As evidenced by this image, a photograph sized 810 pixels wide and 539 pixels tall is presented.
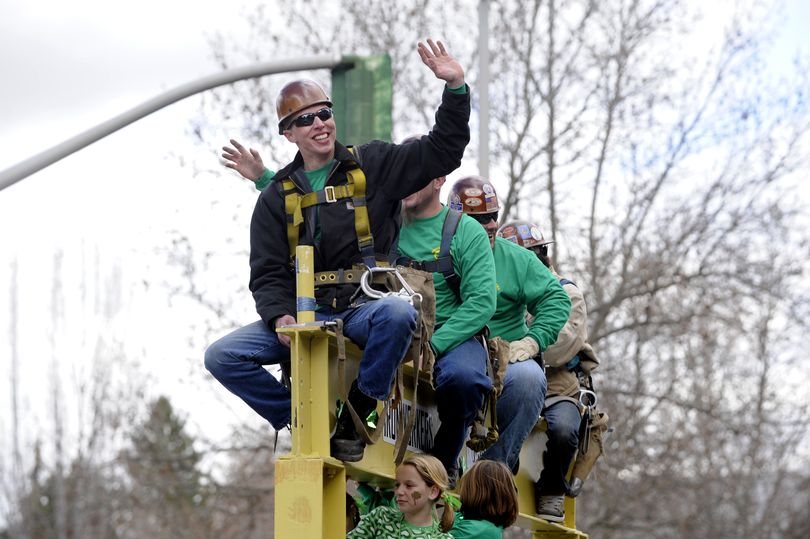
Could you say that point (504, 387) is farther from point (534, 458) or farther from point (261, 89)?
point (261, 89)

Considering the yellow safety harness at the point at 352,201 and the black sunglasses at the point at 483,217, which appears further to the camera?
the black sunglasses at the point at 483,217

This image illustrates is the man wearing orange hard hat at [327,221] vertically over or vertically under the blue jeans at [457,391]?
over

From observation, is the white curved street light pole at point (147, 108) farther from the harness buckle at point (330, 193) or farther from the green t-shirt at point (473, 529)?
the green t-shirt at point (473, 529)

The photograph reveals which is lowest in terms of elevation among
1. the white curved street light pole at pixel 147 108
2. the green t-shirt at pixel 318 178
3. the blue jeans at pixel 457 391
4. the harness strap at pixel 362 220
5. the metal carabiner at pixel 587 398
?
the blue jeans at pixel 457 391

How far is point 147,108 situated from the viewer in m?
11.4

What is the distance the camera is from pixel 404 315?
21.7 ft

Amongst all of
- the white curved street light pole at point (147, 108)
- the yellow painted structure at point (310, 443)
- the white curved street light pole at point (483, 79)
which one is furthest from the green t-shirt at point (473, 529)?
the white curved street light pole at point (483, 79)

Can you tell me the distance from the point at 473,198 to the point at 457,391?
170cm

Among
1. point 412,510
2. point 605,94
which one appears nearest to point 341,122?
point 412,510

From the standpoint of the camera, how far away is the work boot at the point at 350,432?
6.78m

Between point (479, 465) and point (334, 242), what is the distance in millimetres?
1430

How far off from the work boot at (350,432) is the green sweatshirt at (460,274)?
74 cm

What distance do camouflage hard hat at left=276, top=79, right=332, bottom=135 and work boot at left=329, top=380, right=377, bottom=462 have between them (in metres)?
1.38

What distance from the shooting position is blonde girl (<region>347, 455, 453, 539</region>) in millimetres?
Answer: 6832
